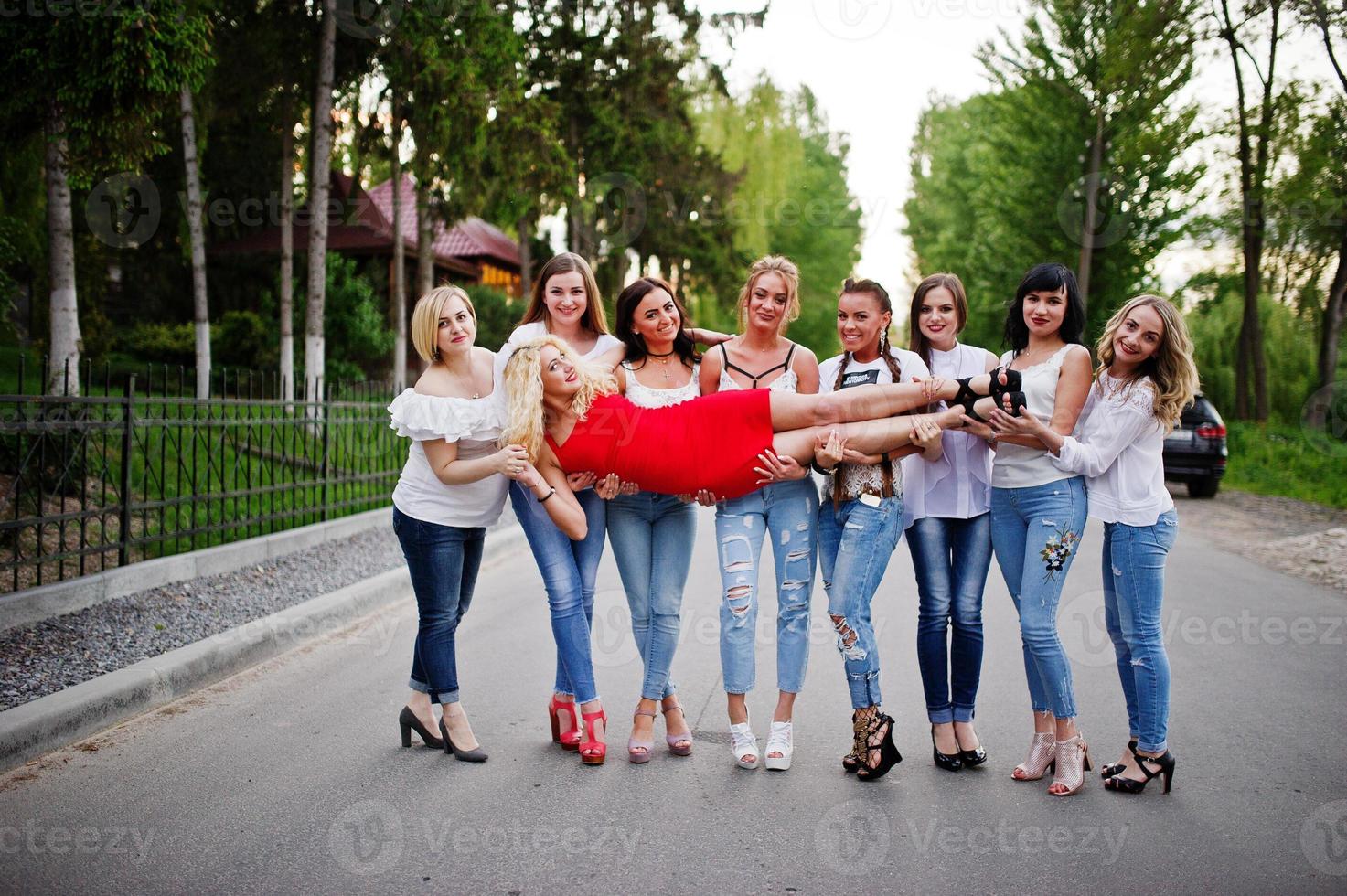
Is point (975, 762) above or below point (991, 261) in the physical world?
below

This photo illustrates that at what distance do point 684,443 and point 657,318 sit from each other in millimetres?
723

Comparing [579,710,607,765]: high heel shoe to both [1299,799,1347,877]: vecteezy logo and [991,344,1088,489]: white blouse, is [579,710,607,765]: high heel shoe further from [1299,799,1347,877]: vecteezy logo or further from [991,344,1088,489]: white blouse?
[1299,799,1347,877]: vecteezy logo

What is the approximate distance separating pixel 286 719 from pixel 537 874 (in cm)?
231

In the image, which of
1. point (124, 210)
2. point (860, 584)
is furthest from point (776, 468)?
point (124, 210)

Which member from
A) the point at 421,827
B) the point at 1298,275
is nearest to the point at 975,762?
the point at 421,827

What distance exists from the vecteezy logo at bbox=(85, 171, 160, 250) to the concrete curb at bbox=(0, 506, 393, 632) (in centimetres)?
1304

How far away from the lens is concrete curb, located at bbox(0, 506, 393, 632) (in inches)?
246

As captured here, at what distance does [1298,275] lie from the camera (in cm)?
4159

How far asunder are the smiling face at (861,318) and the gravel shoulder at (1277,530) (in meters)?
7.10

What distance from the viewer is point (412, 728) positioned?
4.77 m

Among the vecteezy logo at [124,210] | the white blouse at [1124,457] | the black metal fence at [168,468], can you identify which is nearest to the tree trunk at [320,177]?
the black metal fence at [168,468]

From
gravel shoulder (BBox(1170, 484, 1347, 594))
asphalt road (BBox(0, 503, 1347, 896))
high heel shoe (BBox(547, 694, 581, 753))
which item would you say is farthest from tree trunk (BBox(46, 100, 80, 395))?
gravel shoulder (BBox(1170, 484, 1347, 594))

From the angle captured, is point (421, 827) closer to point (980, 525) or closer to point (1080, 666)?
point (980, 525)

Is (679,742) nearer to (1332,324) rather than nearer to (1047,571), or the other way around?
(1047,571)
